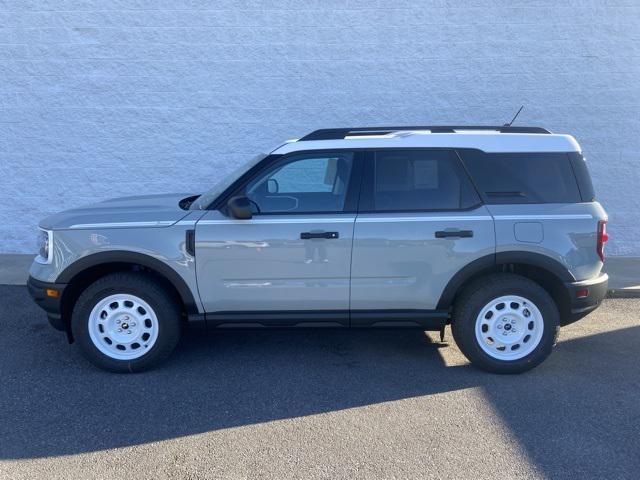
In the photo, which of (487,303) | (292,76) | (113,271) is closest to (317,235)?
(487,303)

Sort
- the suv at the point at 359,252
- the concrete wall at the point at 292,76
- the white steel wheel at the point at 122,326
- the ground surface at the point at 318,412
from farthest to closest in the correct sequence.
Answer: the concrete wall at the point at 292,76
the white steel wheel at the point at 122,326
the suv at the point at 359,252
the ground surface at the point at 318,412

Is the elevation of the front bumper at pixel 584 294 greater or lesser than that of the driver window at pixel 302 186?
lesser

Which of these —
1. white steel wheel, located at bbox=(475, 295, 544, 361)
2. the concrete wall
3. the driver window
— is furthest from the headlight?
the concrete wall

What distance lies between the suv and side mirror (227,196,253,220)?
0.02 meters

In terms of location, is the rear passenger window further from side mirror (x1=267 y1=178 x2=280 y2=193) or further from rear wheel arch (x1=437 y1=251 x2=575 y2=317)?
side mirror (x1=267 y1=178 x2=280 y2=193)

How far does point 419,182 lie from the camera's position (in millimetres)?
4898

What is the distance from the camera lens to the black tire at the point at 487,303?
4836 millimetres

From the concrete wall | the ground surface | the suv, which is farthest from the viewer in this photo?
the concrete wall

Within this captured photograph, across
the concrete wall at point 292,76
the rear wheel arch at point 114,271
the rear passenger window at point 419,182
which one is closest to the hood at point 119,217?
the rear wheel arch at point 114,271

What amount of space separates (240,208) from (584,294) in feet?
9.05

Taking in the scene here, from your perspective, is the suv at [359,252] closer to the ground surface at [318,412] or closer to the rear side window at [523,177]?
the rear side window at [523,177]

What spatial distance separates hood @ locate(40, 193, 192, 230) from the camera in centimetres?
480

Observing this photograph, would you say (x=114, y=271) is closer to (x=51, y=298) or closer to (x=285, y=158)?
(x=51, y=298)

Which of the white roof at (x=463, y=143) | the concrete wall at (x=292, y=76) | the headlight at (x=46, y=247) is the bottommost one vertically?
the headlight at (x=46, y=247)
